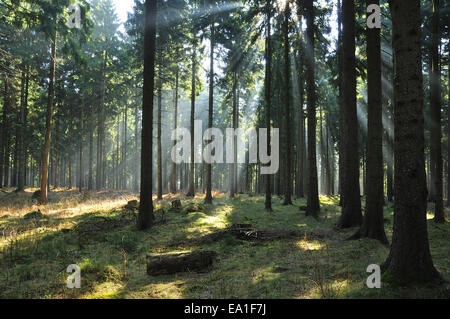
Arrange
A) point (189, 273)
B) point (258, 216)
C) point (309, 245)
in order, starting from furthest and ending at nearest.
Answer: point (258, 216) < point (309, 245) < point (189, 273)

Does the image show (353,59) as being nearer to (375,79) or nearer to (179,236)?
(375,79)

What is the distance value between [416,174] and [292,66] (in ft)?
72.3

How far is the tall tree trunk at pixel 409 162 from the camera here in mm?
4145

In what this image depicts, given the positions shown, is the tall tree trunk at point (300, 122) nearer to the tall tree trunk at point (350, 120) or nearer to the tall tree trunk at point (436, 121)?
the tall tree trunk at point (350, 120)

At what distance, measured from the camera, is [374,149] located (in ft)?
24.9

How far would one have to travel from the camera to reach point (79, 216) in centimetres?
1189

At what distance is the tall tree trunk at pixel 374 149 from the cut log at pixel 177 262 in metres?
4.76

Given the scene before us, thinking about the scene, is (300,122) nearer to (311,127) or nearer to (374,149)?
(311,127)

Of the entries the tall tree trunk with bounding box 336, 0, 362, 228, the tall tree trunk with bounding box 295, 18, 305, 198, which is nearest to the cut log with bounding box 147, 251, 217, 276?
the tall tree trunk with bounding box 336, 0, 362, 228

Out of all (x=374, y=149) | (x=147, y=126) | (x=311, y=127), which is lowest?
(x=374, y=149)

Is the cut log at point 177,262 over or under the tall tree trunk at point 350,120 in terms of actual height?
under

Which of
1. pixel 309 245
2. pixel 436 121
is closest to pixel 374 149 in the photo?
pixel 309 245

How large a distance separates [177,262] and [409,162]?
15.8 feet

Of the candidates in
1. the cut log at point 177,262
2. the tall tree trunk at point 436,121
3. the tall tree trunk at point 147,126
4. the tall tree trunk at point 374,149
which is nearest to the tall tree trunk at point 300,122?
the tall tree trunk at point 436,121
